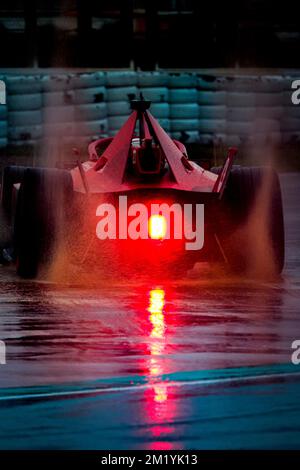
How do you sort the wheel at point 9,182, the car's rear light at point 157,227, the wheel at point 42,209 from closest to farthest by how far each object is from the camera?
the car's rear light at point 157,227, the wheel at point 42,209, the wheel at point 9,182

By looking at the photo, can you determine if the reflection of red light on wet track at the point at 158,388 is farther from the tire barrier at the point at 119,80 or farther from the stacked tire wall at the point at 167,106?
the tire barrier at the point at 119,80

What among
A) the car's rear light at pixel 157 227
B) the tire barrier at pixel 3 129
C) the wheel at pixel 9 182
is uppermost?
the tire barrier at pixel 3 129

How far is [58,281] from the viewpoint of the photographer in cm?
1127

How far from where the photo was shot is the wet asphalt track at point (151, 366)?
652 centimetres

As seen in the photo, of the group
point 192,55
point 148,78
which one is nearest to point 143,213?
point 148,78

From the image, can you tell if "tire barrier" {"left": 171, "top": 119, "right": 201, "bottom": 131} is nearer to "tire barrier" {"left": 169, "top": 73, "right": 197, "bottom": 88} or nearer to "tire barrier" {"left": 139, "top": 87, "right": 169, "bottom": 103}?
"tire barrier" {"left": 139, "top": 87, "right": 169, "bottom": 103}

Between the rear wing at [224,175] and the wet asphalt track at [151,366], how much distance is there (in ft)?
2.34

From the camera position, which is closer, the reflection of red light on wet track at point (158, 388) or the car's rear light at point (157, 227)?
the reflection of red light on wet track at point (158, 388)

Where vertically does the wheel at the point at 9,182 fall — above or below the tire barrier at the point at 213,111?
below

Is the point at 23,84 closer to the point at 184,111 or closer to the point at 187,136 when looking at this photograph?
the point at 184,111

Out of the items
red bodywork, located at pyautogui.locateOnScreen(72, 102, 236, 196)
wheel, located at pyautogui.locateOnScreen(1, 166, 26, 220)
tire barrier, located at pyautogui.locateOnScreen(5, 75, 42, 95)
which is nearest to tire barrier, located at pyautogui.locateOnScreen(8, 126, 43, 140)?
tire barrier, located at pyautogui.locateOnScreen(5, 75, 42, 95)

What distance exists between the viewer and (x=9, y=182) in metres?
12.5

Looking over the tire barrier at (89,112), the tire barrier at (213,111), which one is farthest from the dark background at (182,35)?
the tire barrier at (89,112)

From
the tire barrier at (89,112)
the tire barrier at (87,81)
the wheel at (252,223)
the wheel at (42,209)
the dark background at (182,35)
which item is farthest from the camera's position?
the dark background at (182,35)
